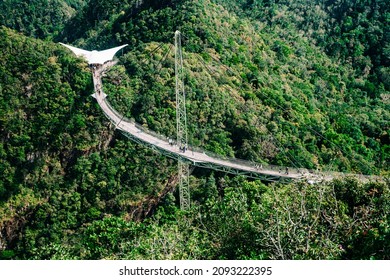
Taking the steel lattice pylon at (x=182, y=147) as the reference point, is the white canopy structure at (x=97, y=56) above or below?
above

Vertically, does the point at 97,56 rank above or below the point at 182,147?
above

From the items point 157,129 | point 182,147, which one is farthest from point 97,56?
point 182,147

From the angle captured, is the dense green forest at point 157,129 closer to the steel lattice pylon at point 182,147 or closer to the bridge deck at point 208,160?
the bridge deck at point 208,160

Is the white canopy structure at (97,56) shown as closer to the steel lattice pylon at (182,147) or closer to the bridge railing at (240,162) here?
the bridge railing at (240,162)

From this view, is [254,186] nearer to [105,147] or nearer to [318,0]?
[105,147]

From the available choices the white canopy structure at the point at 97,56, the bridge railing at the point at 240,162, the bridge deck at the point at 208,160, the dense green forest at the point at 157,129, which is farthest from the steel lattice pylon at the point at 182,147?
the white canopy structure at the point at 97,56

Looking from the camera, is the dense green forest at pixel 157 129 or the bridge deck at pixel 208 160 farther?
the bridge deck at pixel 208 160

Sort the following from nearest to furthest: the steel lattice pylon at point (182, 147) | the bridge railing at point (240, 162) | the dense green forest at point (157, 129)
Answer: the dense green forest at point (157, 129) < the bridge railing at point (240, 162) < the steel lattice pylon at point (182, 147)

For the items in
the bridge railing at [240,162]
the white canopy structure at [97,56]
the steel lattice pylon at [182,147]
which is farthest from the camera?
the white canopy structure at [97,56]

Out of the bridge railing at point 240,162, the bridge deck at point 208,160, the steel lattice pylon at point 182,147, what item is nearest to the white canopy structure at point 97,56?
the bridge deck at point 208,160

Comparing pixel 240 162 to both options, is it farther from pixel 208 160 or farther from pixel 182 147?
pixel 182 147

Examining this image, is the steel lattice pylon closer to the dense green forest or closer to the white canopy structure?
the dense green forest

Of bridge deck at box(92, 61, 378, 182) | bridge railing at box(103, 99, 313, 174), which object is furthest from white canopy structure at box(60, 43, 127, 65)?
bridge railing at box(103, 99, 313, 174)
